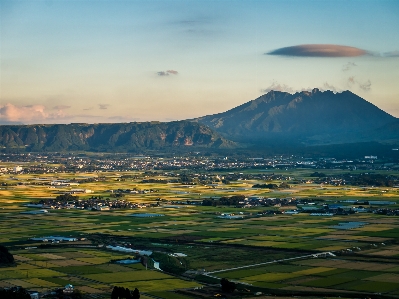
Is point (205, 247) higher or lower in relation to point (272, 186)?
lower

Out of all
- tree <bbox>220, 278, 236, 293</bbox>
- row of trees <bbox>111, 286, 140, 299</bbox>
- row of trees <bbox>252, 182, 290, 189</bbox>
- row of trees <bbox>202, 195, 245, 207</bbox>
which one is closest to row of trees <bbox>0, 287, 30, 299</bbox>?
row of trees <bbox>111, 286, 140, 299</bbox>

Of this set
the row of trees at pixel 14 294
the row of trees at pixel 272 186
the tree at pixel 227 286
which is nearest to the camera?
the row of trees at pixel 14 294

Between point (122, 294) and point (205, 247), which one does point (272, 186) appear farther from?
point (122, 294)

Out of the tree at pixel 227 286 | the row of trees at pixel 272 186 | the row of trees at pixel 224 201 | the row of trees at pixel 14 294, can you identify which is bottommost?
the tree at pixel 227 286

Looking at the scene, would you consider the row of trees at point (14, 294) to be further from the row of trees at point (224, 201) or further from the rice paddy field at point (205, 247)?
the row of trees at point (224, 201)

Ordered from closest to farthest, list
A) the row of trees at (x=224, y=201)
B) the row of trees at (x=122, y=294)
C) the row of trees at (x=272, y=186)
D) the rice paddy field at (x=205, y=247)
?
the row of trees at (x=122, y=294)
the rice paddy field at (x=205, y=247)
the row of trees at (x=224, y=201)
the row of trees at (x=272, y=186)

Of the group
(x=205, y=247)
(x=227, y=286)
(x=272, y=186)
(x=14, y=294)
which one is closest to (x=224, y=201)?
(x=272, y=186)

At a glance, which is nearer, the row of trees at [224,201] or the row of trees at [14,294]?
the row of trees at [14,294]

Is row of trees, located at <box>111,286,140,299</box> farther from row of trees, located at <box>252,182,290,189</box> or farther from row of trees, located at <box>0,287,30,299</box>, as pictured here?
row of trees, located at <box>252,182,290,189</box>

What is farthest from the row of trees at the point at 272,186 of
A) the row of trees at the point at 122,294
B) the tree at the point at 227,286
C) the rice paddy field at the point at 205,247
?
the row of trees at the point at 122,294

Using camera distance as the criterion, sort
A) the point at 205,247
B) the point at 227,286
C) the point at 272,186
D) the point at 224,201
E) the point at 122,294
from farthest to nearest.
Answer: the point at 272,186 < the point at 224,201 < the point at 205,247 < the point at 227,286 < the point at 122,294
